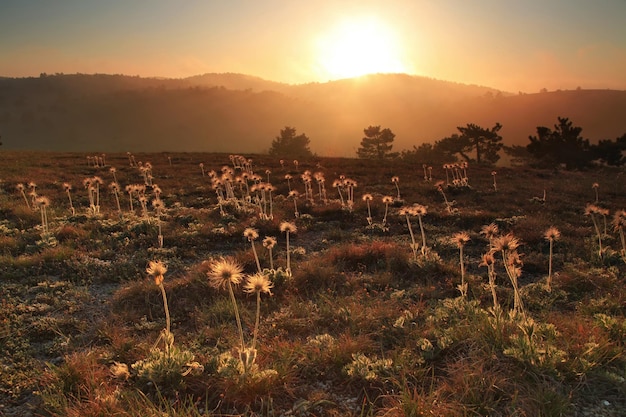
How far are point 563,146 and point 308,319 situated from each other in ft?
170

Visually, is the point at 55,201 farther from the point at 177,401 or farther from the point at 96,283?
the point at 177,401

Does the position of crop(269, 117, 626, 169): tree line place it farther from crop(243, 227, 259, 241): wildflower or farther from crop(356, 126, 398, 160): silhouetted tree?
crop(243, 227, 259, 241): wildflower

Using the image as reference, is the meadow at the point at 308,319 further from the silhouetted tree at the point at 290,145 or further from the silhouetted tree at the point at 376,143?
the silhouetted tree at the point at 290,145

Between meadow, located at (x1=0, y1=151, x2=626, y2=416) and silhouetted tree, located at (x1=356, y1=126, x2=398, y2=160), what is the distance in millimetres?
59032

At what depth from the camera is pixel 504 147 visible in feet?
201

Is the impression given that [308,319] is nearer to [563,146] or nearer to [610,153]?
[563,146]

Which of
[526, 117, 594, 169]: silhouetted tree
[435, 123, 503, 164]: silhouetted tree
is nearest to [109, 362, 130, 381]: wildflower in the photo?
[526, 117, 594, 169]: silhouetted tree

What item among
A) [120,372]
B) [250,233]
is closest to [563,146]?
[250,233]

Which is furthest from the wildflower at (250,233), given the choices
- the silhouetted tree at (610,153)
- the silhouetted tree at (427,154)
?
the silhouetted tree at (427,154)

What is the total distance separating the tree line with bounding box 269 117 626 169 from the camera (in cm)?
4803

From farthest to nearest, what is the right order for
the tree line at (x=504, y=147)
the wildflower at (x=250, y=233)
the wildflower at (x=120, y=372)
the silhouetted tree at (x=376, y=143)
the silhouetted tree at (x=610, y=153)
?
the silhouetted tree at (x=376, y=143) < the tree line at (x=504, y=147) < the silhouetted tree at (x=610, y=153) < the wildflower at (x=250, y=233) < the wildflower at (x=120, y=372)

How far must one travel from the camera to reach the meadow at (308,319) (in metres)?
4.32

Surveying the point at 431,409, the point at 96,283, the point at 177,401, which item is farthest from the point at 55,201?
the point at 431,409

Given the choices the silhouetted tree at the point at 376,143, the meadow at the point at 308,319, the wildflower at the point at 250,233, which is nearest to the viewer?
the meadow at the point at 308,319
